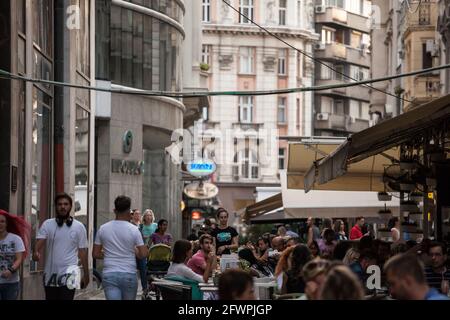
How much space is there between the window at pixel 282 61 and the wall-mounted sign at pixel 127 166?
55162mm

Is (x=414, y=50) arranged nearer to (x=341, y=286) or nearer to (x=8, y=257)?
(x=8, y=257)

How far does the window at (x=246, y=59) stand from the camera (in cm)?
9375

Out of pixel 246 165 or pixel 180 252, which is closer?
pixel 180 252

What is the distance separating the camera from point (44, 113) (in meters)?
23.6

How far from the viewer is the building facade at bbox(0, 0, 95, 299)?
65.1 feet

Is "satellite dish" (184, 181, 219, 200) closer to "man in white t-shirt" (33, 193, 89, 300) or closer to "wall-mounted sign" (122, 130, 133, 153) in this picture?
"wall-mounted sign" (122, 130, 133, 153)

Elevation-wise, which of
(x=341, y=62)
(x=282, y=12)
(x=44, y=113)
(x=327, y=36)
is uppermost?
(x=282, y=12)

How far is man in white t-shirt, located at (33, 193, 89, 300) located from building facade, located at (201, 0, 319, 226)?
247ft

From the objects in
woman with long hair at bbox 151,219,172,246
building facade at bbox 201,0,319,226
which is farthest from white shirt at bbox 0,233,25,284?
building facade at bbox 201,0,319,226

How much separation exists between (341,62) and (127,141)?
66.3m

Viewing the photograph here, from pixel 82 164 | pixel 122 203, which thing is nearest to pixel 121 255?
pixel 122 203

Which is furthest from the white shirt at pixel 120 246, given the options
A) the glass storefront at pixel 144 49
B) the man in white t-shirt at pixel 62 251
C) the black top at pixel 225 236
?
the glass storefront at pixel 144 49

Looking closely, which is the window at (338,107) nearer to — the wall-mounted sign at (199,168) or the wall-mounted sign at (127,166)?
the wall-mounted sign at (199,168)

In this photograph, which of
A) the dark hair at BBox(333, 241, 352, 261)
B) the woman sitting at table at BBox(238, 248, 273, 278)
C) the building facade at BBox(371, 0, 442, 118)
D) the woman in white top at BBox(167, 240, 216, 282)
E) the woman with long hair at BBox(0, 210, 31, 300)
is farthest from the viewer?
the building facade at BBox(371, 0, 442, 118)
